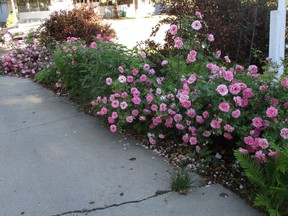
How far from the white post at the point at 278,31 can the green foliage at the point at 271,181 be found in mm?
1979

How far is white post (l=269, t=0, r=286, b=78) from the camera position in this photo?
4.19 m

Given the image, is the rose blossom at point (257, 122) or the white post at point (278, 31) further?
the white post at point (278, 31)

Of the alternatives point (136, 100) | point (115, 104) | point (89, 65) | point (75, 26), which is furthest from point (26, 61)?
point (136, 100)

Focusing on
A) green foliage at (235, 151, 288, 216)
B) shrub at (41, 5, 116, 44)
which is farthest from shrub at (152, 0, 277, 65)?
shrub at (41, 5, 116, 44)

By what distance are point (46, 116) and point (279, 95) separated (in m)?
3.45

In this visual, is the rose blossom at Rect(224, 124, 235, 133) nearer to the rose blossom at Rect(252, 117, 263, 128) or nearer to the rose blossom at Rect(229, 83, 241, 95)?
the rose blossom at Rect(252, 117, 263, 128)

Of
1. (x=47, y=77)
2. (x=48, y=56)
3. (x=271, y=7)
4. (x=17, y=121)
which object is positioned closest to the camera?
(x=17, y=121)

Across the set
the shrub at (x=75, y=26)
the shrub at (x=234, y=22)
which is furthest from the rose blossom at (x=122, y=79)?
the shrub at (x=75, y=26)

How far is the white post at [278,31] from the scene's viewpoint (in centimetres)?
419

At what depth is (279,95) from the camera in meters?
3.01

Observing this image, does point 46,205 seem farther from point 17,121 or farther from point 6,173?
point 17,121

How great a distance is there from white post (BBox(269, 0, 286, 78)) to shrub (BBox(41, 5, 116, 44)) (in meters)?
5.53

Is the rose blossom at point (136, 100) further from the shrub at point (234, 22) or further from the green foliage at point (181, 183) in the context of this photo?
the shrub at point (234, 22)

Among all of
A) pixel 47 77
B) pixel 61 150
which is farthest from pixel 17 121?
pixel 47 77
